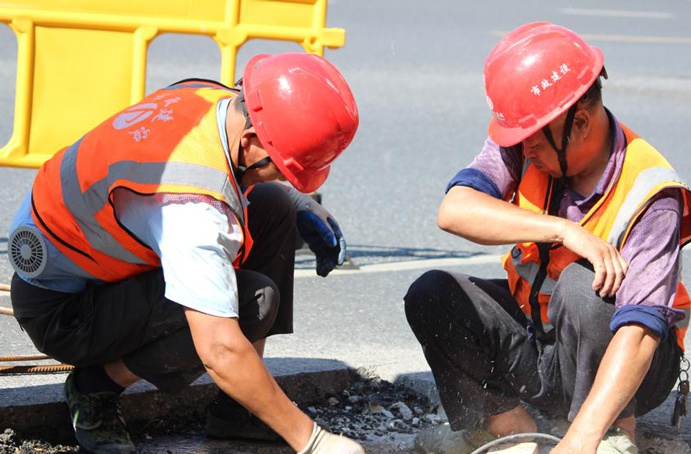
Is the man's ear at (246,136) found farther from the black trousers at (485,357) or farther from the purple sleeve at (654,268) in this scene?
the purple sleeve at (654,268)

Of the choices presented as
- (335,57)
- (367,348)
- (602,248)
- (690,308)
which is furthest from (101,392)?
(335,57)

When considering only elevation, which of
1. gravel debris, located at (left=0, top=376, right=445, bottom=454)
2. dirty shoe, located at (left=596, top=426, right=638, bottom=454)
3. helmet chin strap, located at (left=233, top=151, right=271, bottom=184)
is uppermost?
helmet chin strap, located at (left=233, top=151, right=271, bottom=184)

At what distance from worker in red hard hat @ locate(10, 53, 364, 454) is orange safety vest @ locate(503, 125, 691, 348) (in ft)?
1.96

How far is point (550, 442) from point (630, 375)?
0.60 metres

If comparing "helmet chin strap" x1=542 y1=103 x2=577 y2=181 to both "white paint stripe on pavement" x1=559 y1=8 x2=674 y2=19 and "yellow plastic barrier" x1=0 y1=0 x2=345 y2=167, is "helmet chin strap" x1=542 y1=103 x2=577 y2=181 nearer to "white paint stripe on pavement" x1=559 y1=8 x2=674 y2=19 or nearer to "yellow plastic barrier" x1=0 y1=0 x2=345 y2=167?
"yellow plastic barrier" x1=0 y1=0 x2=345 y2=167

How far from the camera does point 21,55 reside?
5.03 m

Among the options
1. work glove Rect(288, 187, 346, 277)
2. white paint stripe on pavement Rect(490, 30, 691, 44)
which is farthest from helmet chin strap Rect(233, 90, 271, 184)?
white paint stripe on pavement Rect(490, 30, 691, 44)

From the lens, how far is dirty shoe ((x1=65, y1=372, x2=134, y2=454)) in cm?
320

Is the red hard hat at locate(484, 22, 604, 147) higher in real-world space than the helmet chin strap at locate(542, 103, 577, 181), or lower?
higher

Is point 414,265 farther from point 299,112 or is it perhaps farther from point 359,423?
point 299,112

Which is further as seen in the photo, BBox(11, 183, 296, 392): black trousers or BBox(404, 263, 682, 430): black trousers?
BBox(404, 263, 682, 430): black trousers

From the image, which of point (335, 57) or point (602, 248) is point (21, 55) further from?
point (335, 57)

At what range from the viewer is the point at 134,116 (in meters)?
2.98

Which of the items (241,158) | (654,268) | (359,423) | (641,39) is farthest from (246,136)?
(641,39)
